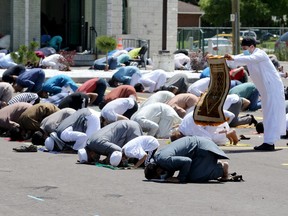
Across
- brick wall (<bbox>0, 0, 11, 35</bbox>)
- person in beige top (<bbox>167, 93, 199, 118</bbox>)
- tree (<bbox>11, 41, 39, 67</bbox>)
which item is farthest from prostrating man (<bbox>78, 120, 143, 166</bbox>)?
brick wall (<bbox>0, 0, 11, 35</bbox>)

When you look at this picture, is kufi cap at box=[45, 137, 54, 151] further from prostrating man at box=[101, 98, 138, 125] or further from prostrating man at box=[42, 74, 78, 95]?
prostrating man at box=[42, 74, 78, 95]

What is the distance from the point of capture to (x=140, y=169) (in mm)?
15469

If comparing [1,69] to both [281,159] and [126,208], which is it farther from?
[126,208]

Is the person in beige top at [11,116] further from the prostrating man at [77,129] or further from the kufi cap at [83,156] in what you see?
the kufi cap at [83,156]

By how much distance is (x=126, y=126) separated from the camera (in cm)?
1594

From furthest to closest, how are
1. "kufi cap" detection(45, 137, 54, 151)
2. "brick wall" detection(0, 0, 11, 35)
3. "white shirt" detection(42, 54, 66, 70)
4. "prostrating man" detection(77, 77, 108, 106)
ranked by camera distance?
1. "brick wall" detection(0, 0, 11, 35)
2. "white shirt" detection(42, 54, 66, 70)
3. "prostrating man" detection(77, 77, 108, 106)
4. "kufi cap" detection(45, 137, 54, 151)

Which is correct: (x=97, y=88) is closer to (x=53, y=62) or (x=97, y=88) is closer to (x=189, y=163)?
(x=189, y=163)

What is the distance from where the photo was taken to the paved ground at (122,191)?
12.0m

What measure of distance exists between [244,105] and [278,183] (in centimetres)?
898

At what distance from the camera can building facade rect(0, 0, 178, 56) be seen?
41438 mm

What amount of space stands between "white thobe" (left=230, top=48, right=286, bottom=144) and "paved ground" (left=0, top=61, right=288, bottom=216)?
1059mm

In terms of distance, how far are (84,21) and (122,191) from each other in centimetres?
3108

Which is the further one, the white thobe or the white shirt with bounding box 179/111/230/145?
the white thobe

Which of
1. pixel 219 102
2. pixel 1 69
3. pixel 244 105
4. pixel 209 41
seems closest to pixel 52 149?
pixel 219 102
